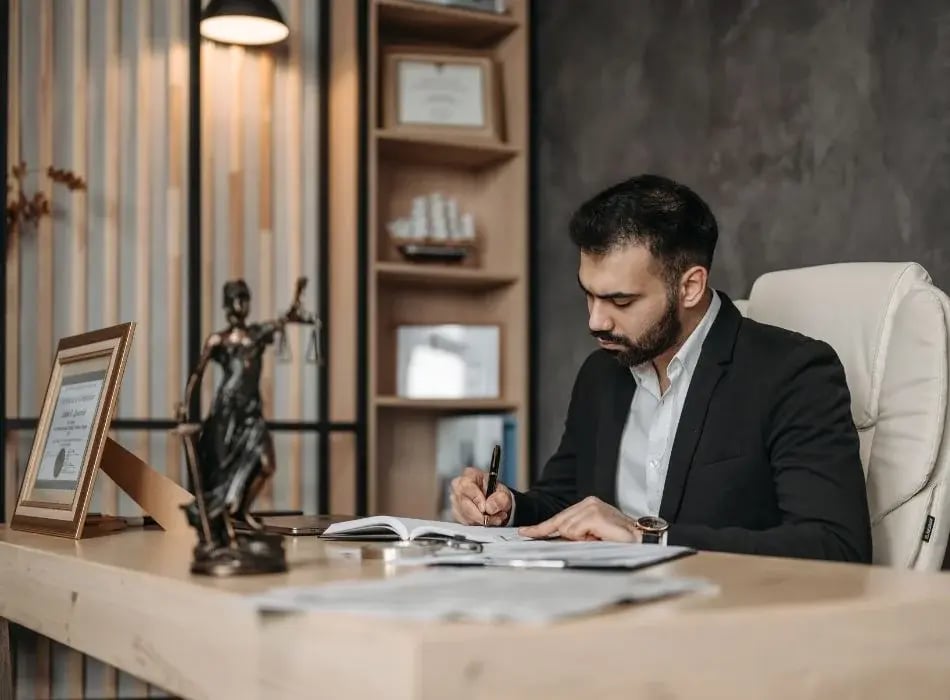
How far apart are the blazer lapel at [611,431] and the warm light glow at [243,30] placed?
1.44 metres

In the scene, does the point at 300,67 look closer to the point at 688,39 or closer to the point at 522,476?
the point at 688,39

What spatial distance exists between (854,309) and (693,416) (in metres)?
0.34

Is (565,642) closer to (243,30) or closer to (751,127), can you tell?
(751,127)

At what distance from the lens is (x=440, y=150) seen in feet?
11.4

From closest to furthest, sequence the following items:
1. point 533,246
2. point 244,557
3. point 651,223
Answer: point 244,557 → point 651,223 → point 533,246

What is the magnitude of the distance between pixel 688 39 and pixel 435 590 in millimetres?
2368

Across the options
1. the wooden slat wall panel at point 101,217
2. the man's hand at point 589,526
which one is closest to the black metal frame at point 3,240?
the wooden slat wall panel at point 101,217

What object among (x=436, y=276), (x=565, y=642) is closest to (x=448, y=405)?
(x=436, y=276)

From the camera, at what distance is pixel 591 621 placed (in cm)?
84

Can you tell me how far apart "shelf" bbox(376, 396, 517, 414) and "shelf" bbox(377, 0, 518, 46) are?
1.14 metres

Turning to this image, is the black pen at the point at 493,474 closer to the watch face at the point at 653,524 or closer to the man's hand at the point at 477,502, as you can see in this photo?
the man's hand at the point at 477,502

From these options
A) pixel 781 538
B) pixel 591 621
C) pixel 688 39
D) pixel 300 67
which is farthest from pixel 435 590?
pixel 300 67

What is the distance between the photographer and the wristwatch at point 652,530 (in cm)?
154

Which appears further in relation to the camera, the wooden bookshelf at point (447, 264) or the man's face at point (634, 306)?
the wooden bookshelf at point (447, 264)
